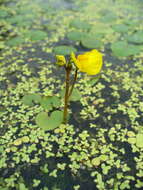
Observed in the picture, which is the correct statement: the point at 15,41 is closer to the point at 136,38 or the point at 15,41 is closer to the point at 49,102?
the point at 49,102

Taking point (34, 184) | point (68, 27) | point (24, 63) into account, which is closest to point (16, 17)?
point (68, 27)

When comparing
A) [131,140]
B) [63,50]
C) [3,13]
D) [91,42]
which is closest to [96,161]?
[131,140]

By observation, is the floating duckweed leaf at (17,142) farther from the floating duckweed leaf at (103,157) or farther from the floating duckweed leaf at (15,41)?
the floating duckweed leaf at (15,41)

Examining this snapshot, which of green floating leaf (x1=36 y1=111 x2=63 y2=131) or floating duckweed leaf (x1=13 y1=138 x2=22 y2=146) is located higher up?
green floating leaf (x1=36 y1=111 x2=63 y2=131)

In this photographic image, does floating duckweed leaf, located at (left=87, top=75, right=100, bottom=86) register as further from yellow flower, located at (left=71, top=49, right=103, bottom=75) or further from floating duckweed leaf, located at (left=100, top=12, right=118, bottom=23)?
floating duckweed leaf, located at (left=100, top=12, right=118, bottom=23)

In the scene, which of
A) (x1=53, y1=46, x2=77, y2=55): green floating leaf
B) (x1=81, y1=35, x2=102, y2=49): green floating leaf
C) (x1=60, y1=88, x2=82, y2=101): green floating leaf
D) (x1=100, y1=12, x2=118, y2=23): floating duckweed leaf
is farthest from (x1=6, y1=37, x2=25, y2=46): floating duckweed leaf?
(x1=100, y1=12, x2=118, y2=23): floating duckweed leaf

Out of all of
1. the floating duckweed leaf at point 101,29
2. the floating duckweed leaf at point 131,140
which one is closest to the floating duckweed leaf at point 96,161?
the floating duckweed leaf at point 131,140
